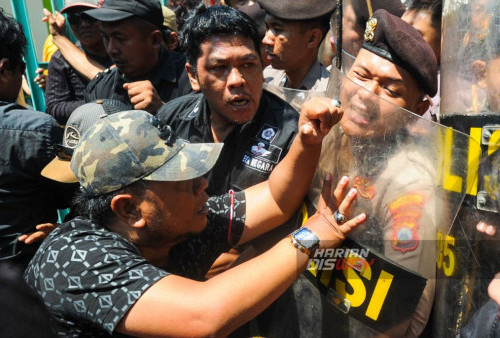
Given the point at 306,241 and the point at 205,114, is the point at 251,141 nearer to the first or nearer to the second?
the point at 205,114

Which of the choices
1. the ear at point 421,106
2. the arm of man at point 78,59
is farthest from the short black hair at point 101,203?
the arm of man at point 78,59

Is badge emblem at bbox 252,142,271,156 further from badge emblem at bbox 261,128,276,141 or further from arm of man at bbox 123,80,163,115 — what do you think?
arm of man at bbox 123,80,163,115

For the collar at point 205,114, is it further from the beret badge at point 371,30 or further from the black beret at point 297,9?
the black beret at point 297,9

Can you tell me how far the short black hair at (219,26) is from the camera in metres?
2.53

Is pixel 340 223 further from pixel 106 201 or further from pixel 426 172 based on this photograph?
pixel 106 201

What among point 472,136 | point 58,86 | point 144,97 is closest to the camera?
point 472,136

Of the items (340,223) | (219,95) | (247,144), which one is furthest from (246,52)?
(340,223)

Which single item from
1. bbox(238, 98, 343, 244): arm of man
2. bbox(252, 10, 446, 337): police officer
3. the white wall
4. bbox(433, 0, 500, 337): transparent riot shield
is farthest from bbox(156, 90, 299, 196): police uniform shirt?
the white wall

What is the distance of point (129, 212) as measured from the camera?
1.81 metres

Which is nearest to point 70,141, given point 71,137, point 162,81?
point 71,137

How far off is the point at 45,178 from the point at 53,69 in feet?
5.94

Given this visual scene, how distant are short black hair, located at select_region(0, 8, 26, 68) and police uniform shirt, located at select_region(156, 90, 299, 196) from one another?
1.05m

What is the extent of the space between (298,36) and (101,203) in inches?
78.2

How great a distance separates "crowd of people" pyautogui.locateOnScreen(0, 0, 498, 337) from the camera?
1.56 metres
